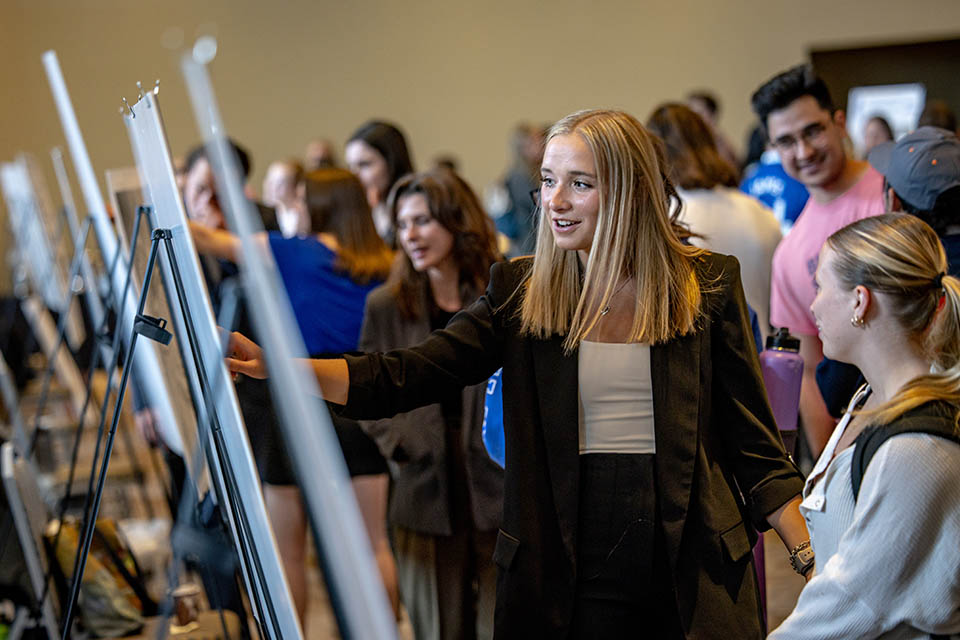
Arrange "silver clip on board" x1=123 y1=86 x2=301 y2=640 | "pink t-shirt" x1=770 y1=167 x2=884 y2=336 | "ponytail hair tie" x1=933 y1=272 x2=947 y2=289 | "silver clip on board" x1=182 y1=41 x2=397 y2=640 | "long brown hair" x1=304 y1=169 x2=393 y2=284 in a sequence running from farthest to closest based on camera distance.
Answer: "long brown hair" x1=304 y1=169 x2=393 y2=284 < "pink t-shirt" x1=770 y1=167 x2=884 y2=336 < "ponytail hair tie" x1=933 y1=272 x2=947 y2=289 < "silver clip on board" x1=123 y1=86 x2=301 y2=640 < "silver clip on board" x1=182 y1=41 x2=397 y2=640

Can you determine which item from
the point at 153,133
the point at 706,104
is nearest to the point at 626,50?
the point at 706,104

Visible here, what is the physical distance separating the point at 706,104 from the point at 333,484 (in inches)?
219

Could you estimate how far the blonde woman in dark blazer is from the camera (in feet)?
8.40

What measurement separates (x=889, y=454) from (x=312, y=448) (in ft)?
2.70

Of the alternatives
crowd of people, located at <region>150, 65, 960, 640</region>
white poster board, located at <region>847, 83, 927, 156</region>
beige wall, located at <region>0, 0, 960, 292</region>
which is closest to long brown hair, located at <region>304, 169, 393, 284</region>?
crowd of people, located at <region>150, 65, 960, 640</region>

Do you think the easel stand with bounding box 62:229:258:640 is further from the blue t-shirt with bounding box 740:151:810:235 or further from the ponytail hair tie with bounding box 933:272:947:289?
the blue t-shirt with bounding box 740:151:810:235

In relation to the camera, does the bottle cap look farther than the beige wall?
No

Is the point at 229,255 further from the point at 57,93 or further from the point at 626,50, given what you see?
the point at 626,50

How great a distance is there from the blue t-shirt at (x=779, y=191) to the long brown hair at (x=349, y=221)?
5.26 ft

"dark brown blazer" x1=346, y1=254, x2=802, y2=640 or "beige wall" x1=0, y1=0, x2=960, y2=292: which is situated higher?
"beige wall" x1=0, y1=0, x2=960, y2=292

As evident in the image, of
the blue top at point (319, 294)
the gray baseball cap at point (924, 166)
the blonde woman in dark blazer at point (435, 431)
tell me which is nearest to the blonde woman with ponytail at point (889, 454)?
the gray baseball cap at point (924, 166)

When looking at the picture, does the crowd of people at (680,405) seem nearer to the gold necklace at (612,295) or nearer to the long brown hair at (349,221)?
the gold necklace at (612,295)

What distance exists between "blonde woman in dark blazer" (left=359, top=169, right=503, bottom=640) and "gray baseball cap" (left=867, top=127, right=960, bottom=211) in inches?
40.7

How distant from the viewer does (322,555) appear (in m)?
0.88
